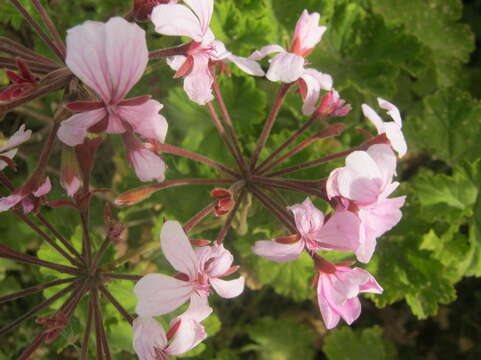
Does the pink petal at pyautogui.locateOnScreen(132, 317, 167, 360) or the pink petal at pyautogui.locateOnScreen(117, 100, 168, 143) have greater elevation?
the pink petal at pyautogui.locateOnScreen(117, 100, 168, 143)

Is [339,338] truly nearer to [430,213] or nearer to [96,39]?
[430,213]

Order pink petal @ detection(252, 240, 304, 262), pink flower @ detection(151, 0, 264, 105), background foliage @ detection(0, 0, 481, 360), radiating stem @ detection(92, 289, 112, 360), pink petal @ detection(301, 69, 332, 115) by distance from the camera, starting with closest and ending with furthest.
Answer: pink flower @ detection(151, 0, 264, 105) → pink petal @ detection(252, 240, 304, 262) → radiating stem @ detection(92, 289, 112, 360) → pink petal @ detection(301, 69, 332, 115) → background foliage @ detection(0, 0, 481, 360)

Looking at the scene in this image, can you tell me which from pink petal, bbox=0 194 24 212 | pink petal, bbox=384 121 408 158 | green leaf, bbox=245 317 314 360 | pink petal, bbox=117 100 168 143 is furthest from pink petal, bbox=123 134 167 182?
green leaf, bbox=245 317 314 360

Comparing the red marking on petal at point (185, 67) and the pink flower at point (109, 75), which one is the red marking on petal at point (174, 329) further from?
the red marking on petal at point (185, 67)

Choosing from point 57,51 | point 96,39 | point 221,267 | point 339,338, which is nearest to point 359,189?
point 221,267

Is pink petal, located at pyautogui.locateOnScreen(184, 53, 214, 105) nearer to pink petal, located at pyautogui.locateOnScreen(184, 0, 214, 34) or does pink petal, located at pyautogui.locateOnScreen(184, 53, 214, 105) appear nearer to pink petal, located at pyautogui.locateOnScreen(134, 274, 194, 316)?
pink petal, located at pyautogui.locateOnScreen(184, 0, 214, 34)

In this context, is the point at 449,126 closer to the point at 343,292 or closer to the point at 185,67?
the point at 343,292

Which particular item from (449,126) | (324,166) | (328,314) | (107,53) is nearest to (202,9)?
(107,53)
